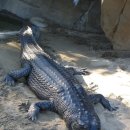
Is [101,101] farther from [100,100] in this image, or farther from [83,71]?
[83,71]

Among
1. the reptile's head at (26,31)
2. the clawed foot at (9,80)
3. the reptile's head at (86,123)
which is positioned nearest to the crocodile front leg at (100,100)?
the reptile's head at (86,123)

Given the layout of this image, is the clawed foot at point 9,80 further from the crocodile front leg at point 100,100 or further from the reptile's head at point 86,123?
the reptile's head at point 86,123

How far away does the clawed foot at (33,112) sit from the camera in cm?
536

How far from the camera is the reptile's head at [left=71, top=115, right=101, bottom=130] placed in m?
5.08

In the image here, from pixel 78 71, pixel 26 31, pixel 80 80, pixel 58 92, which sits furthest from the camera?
pixel 26 31

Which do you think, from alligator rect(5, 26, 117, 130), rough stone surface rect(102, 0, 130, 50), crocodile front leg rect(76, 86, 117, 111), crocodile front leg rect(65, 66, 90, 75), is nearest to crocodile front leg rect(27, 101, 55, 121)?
alligator rect(5, 26, 117, 130)

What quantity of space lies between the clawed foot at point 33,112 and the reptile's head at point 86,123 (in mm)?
508

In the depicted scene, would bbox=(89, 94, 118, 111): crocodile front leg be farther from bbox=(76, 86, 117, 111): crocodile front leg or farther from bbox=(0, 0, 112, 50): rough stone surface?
bbox=(0, 0, 112, 50): rough stone surface

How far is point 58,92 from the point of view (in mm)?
5828

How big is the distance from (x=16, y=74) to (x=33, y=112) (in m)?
1.19

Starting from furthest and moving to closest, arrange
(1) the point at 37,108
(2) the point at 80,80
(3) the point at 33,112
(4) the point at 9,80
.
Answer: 1. (2) the point at 80,80
2. (4) the point at 9,80
3. (1) the point at 37,108
4. (3) the point at 33,112

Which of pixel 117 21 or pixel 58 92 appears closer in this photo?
pixel 58 92

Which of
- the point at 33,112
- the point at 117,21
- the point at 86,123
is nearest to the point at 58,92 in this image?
the point at 33,112

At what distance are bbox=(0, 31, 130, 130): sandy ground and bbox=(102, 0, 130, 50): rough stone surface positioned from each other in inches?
16.2
